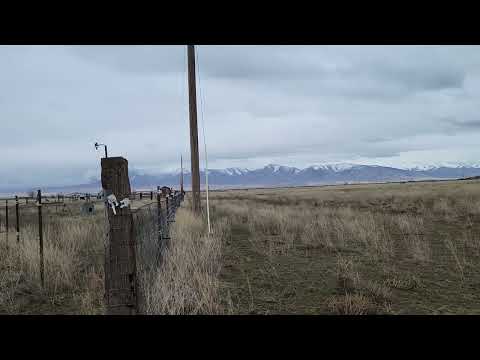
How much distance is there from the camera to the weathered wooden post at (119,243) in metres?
2.93

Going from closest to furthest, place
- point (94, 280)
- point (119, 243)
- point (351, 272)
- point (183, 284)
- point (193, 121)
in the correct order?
point (119, 243)
point (183, 284)
point (94, 280)
point (351, 272)
point (193, 121)

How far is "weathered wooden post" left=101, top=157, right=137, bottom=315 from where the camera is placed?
2926 millimetres

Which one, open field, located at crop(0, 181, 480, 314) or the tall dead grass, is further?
open field, located at crop(0, 181, 480, 314)

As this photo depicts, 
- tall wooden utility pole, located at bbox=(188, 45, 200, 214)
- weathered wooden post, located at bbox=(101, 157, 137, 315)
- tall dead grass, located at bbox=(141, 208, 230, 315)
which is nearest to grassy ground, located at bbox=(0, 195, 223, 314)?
tall dead grass, located at bbox=(141, 208, 230, 315)

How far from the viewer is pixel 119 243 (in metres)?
2.96

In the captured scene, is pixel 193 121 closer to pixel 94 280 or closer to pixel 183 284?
pixel 94 280

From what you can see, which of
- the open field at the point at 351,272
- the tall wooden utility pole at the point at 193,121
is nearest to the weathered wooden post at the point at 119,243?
the open field at the point at 351,272

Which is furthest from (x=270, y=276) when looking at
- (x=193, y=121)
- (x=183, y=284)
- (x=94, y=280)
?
(x=193, y=121)

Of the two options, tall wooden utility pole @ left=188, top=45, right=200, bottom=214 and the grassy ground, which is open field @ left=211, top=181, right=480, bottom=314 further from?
tall wooden utility pole @ left=188, top=45, right=200, bottom=214

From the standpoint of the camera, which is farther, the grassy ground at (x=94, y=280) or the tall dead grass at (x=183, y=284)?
the grassy ground at (x=94, y=280)

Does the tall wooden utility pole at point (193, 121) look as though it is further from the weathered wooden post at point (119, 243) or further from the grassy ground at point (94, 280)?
the weathered wooden post at point (119, 243)

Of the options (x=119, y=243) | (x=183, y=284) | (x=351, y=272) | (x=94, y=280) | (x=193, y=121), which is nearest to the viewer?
(x=119, y=243)

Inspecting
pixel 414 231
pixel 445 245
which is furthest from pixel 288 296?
pixel 414 231

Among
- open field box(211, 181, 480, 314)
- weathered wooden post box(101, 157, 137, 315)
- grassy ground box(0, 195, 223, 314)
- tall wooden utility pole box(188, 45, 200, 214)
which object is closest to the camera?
weathered wooden post box(101, 157, 137, 315)
